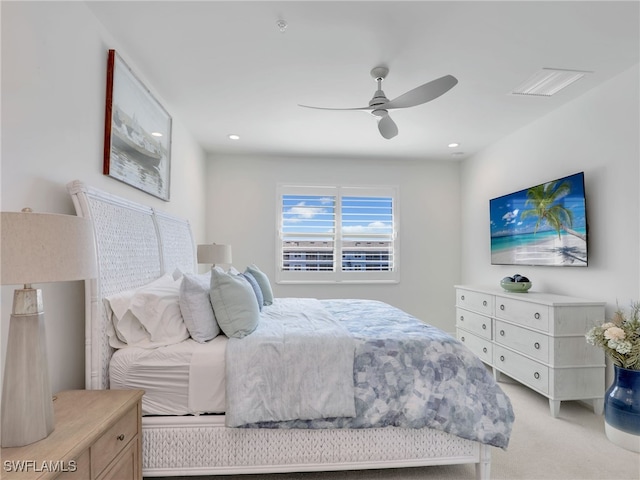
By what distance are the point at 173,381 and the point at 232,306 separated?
1.61 feet

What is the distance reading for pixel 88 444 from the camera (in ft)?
4.03

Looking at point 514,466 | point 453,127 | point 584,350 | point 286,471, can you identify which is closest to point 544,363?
point 584,350

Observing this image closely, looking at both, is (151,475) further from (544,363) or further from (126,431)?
(544,363)

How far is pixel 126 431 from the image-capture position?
1.58 metres

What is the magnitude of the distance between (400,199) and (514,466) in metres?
3.78

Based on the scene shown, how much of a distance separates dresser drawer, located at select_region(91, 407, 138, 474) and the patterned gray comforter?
609 millimetres

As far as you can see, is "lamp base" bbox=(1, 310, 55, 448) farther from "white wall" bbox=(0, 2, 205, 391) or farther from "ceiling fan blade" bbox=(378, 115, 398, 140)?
"ceiling fan blade" bbox=(378, 115, 398, 140)

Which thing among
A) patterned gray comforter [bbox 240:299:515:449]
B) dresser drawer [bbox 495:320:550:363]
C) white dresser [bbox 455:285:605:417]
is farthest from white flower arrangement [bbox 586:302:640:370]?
patterned gray comforter [bbox 240:299:515:449]

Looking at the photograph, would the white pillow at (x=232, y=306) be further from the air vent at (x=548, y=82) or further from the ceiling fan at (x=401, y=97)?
the air vent at (x=548, y=82)

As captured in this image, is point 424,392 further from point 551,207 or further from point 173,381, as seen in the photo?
point 551,207

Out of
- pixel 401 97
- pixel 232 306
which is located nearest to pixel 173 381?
pixel 232 306

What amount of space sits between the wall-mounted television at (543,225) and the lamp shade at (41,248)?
362 centimetres

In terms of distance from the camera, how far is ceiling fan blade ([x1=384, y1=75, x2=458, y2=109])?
223 cm

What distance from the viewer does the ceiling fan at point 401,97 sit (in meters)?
2.27
